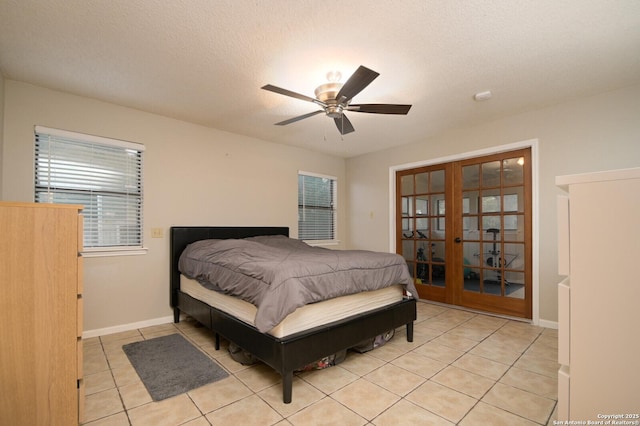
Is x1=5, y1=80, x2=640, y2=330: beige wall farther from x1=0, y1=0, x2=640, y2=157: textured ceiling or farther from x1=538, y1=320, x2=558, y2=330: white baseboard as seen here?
x1=0, y1=0, x2=640, y2=157: textured ceiling

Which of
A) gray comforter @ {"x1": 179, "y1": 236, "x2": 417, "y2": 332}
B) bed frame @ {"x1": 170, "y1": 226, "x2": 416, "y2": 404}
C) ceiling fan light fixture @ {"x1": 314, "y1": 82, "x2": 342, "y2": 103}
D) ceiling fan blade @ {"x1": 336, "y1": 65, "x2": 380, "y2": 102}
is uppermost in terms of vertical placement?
ceiling fan light fixture @ {"x1": 314, "y1": 82, "x2": 342, "y2": 103}

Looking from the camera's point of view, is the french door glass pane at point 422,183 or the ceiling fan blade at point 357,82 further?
the french door glass pane at point 422,183

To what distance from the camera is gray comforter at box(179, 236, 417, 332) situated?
1.91 metres

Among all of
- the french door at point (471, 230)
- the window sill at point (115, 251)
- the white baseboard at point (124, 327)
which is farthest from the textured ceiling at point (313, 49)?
the white baseboard at point (124, 327)

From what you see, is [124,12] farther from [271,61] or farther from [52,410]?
[52,410]

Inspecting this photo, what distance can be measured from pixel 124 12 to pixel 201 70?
700 mm

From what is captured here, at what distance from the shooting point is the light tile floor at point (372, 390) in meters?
1.75

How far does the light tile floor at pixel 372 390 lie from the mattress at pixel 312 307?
43 cm

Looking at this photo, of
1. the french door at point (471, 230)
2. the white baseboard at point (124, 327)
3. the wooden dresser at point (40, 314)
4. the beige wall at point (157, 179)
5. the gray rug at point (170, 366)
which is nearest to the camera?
the wooden dresser at point (40, 314)

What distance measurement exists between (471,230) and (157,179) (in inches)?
160

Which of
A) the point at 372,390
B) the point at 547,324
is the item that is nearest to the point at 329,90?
the point at 372,390

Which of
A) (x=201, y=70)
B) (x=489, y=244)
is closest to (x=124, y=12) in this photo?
(x=201, y=70)

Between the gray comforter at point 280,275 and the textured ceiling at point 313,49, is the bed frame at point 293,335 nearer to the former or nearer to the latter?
the gray comforter at point 280,275

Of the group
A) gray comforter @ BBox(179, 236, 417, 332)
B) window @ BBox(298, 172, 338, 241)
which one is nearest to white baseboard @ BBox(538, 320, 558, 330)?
gray comforter @ BBox(179, 236, 417, 332)
